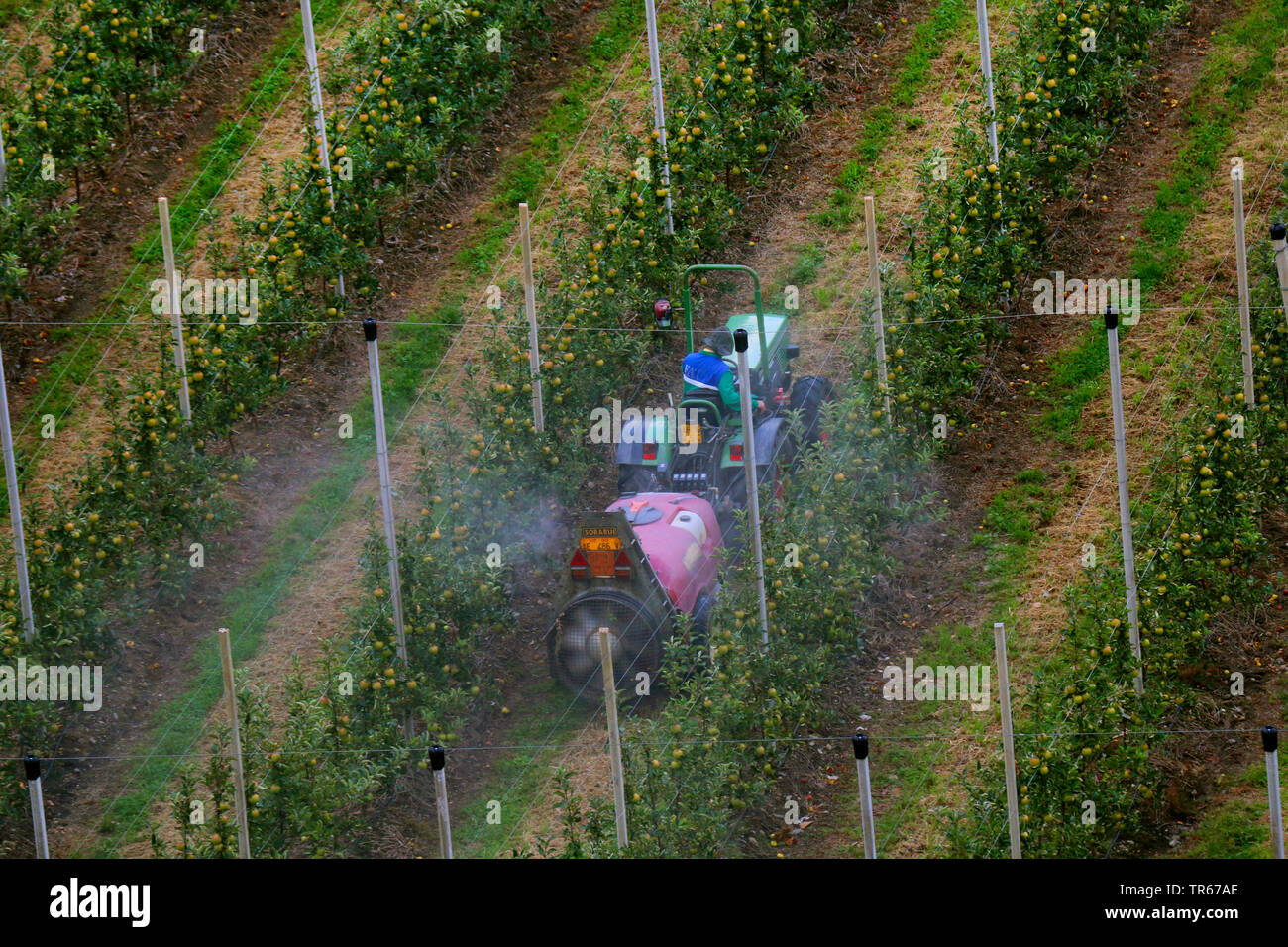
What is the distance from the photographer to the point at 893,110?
672 inches

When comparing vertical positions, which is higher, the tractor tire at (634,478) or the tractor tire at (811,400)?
the tractor tire at (811,400)

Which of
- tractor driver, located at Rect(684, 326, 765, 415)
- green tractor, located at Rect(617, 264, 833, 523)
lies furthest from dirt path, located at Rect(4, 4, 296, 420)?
tractor driver, located at Rect(684, 326, 765, 415)

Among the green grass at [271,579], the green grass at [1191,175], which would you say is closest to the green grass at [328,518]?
the green grass at [271,579]

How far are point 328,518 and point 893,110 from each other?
6.42 m

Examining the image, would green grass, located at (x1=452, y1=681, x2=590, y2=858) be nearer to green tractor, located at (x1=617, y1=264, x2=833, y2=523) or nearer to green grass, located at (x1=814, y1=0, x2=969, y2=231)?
green tractor, located at (x1=617, y1=264, x2=833, y2=523)

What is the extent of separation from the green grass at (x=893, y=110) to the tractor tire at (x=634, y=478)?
11.9 feet

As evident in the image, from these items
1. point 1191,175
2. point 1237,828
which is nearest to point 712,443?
point 1237,828

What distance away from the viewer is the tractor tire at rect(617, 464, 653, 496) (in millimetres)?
13531

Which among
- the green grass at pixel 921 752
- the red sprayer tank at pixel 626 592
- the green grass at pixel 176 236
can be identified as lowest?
the green grass at pixel 921 752

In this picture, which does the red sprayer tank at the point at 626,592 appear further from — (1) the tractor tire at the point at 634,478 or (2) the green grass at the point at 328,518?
(1) the tractor tire at the point at 634,478

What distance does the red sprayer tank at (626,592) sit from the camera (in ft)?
40.5

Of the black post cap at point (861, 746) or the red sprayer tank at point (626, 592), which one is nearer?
the black post cap at point (861, 746)

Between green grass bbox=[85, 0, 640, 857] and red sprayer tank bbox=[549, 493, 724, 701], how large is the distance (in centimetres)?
44

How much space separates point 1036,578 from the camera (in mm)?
13250
